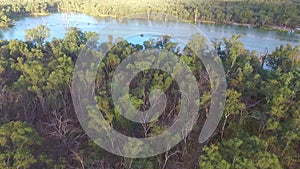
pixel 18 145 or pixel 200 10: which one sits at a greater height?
pixel 200 10

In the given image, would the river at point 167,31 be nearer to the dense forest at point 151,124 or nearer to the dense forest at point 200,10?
the dense forest at point 200,10

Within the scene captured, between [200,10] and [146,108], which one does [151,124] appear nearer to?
[146,108]

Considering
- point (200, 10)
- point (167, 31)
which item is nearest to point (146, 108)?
point (167, 31)

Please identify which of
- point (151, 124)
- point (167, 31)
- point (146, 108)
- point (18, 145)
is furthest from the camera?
point (167, 31)

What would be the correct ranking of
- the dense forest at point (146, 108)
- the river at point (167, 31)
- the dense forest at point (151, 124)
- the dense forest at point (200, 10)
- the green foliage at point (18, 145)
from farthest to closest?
1. the dense forest at point (200, 10)
2. the river at point (167, 31)
3. the dense forest at point (146, 108)
4. the dense forest at point (151, 124)
5. the green foliage at point (18, 145)

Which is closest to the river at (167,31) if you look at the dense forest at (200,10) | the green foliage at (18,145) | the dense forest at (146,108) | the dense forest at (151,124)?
the dense forest at (200,10)

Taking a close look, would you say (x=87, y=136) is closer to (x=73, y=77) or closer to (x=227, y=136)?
(x=73, y=77)
